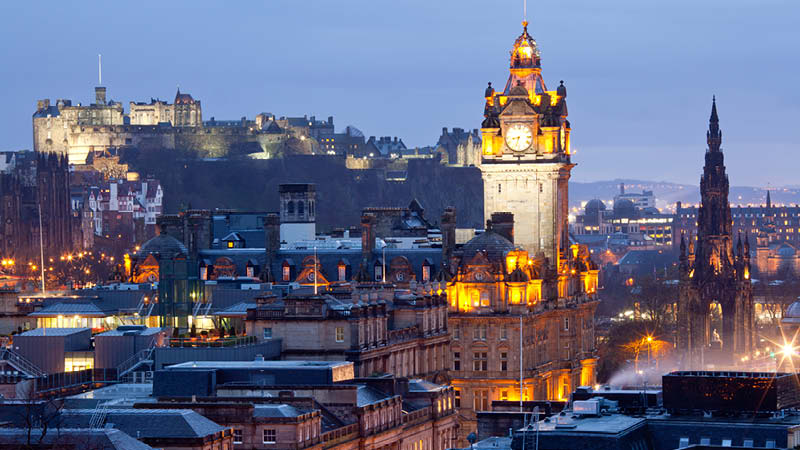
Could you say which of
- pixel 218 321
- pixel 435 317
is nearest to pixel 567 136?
pixel 435 317

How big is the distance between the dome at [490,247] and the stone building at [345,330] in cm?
2361

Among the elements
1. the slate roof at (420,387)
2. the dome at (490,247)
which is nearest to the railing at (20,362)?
the slate roof at (420,387)

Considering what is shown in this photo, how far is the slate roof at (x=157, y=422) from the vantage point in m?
91.6

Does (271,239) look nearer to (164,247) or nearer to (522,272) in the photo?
(164,247)

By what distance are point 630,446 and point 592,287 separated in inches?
3779

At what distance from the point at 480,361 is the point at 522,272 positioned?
22.5 ft

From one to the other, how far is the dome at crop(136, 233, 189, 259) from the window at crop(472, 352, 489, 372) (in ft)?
66.3

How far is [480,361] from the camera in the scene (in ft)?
546

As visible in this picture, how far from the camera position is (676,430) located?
320 feet

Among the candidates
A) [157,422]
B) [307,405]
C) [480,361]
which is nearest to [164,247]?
[480,361]

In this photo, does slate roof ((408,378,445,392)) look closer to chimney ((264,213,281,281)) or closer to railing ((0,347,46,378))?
railing ((0,347,46,378))

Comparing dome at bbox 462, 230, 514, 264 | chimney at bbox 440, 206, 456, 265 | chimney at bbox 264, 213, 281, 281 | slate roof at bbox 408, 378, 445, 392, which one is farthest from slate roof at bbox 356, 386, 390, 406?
chimney at bbox 264, 213, 281, 281

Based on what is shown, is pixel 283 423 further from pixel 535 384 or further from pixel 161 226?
pixel 161 226

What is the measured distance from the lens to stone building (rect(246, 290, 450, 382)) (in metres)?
130
